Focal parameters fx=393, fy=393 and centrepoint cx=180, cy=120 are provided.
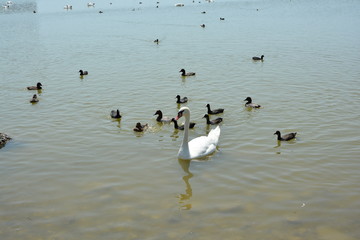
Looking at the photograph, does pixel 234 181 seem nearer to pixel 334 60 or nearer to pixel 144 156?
pixel 144 156

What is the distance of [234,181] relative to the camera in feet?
33.8

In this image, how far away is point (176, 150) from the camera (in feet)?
41.7

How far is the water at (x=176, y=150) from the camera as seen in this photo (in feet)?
28.3

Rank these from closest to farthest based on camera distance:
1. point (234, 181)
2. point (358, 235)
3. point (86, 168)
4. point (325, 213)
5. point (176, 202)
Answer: point (358, 235), point (325, 213), point (176, 202), point (234, 181), point (86, 168)

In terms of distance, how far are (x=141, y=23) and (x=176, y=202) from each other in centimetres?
4602

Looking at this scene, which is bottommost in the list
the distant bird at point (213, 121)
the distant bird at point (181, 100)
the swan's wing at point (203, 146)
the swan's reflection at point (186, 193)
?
the swan's reflection at point (186, 193)

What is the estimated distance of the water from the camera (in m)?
8.62

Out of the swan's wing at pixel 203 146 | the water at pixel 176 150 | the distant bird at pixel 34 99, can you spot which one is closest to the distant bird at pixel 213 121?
the water at pixel 176 150

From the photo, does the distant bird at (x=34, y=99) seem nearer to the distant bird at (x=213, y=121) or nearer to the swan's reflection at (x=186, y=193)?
the distant bird at (x=213, y=121)

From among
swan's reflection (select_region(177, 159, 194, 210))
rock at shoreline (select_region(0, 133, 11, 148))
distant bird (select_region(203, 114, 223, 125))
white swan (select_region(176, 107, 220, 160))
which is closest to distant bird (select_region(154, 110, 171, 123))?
distant bird (select_region(203, 114, 223, 125))

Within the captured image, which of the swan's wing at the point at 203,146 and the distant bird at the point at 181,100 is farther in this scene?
the distant bird at the point at 181,100

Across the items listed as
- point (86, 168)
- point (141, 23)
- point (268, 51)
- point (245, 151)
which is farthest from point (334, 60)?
point (141, 23)

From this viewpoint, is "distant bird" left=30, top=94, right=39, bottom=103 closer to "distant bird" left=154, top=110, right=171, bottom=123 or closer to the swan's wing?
"distant bird" left=154, top=110, right=171, bottom=123

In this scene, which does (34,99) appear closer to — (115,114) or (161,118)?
(115,114)
